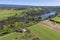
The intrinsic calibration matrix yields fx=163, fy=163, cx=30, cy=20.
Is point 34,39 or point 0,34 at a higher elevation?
point 34,39

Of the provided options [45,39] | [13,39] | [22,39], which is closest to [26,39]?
[22,39]

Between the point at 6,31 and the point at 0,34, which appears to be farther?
the point at 6,31

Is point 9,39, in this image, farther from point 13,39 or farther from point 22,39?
point 22,39

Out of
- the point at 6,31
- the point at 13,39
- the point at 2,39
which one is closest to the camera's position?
the point at 13,39

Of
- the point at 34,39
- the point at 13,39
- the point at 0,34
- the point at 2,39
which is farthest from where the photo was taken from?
the point at 0,34

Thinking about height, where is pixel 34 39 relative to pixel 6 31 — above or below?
above

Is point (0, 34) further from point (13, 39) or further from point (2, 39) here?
point (13, 39)

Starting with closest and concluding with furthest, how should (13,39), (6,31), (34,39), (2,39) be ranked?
1. (34,39)
2. (13,39)
3. (2,39)
4. (6,31)

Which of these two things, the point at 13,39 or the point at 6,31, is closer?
the point at 13,39

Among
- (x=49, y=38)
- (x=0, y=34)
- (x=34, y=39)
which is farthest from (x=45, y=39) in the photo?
(x=0, y=34)

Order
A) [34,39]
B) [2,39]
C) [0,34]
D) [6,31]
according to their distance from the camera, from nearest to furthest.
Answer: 1. [34,39]
2. [2,39]
3. [0,34]
4. [6,31]
